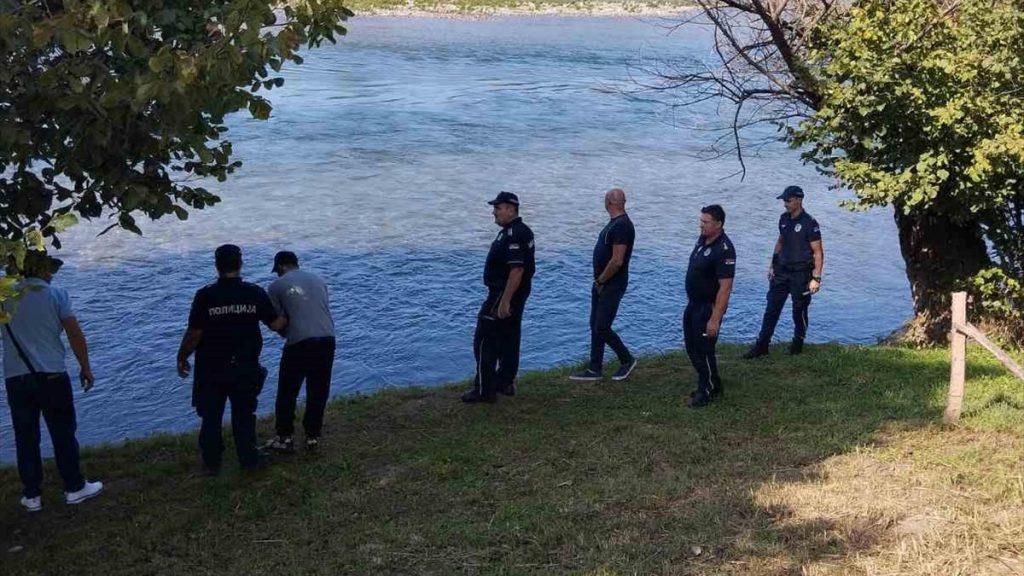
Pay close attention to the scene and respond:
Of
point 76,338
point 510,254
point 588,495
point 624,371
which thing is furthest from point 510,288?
point 76,338

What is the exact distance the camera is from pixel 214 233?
2139 centimetres

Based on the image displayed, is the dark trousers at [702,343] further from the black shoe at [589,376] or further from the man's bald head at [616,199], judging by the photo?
the black shoe at [589,376]

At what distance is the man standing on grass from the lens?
7148 mm

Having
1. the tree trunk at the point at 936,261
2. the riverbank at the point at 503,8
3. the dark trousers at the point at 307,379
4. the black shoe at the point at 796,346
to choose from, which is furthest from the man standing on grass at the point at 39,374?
the riverbank at the point at 503,8

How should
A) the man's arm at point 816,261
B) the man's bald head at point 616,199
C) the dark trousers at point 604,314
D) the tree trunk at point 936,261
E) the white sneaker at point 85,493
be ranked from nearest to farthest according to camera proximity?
1. the white sneaker at point 85,493
2. the man's bald head at point 616,199
3. the dark trousers at point 604,314
4. the man's arm at point 816,261
5. the tree trunk at point 936,261

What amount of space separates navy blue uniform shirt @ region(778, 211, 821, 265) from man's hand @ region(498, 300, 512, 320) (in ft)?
11.4

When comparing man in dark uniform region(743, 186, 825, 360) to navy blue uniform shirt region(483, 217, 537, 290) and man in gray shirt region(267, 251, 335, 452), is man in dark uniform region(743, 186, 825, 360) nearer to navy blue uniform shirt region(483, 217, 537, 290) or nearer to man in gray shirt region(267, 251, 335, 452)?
navy blue uniform shirt region(483, 217, 537, 290)

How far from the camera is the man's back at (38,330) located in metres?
7.14

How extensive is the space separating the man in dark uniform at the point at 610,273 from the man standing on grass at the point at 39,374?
14.8 feet

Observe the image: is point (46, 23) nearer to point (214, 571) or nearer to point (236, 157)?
point (214, 571)

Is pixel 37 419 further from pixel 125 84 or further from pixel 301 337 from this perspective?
pixel 125 84

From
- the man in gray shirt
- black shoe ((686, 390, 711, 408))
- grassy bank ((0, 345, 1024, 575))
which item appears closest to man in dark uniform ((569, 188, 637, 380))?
grassy bank ((0, 345, 1024, 575))

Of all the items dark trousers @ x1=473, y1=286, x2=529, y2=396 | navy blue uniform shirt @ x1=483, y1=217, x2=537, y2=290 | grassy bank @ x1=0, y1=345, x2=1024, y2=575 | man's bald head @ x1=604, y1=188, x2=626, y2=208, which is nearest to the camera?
grassy bank @ x1=0, y1=345, x2=1024, y2=575

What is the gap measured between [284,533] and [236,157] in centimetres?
2121
